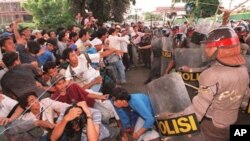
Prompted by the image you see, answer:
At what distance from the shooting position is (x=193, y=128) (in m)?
2.83

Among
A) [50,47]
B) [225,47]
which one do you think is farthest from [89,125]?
[50,47]

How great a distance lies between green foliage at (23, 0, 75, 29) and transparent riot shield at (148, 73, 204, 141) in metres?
15.8

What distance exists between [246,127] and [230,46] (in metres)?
0.72

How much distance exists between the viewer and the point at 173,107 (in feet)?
9.77

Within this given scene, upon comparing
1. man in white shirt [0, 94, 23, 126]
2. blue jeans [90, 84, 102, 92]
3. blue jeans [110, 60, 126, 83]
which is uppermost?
man in white shirt [0, 94, 23, 126]

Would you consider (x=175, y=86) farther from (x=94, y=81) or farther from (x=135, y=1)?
(x=135, y=1)

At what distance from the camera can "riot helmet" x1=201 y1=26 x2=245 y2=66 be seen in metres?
2.86

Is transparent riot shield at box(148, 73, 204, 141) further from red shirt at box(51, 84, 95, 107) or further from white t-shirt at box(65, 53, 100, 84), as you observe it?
white t-shirt at box(65, 53, 100, 84)

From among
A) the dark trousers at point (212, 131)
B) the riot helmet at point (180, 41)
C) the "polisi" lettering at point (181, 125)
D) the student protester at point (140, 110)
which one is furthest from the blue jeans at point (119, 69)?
the "polisi" lettering at point (181, 125)

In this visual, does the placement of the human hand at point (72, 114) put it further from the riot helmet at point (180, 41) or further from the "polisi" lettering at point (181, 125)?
the riot helmet at point (180, 41)

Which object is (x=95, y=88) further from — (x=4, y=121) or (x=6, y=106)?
(x=4, y=121)

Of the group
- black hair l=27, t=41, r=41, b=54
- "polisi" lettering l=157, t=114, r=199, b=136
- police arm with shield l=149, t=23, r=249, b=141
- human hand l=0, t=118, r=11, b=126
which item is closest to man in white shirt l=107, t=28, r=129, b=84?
black hair l=27, t=41, r=41, b=54

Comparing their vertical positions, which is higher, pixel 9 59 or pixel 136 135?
pixel 9 59

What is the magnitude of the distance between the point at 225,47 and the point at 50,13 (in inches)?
891
